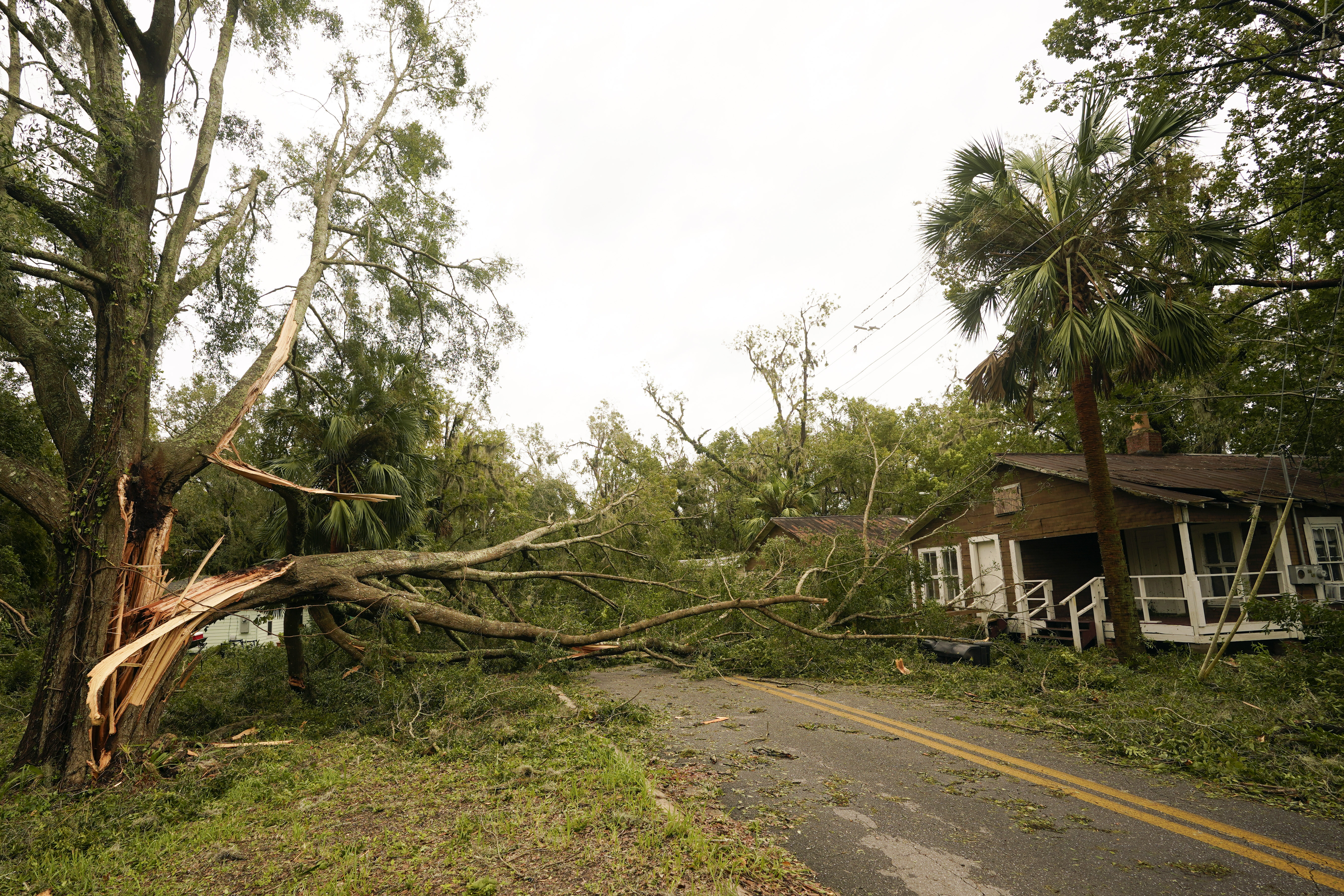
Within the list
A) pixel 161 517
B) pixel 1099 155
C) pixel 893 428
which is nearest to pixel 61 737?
pixel 161 517

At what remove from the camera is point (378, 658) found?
7523mm

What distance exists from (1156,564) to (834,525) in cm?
748

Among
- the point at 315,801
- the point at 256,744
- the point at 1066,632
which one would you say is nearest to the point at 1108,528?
the point at 1066,632

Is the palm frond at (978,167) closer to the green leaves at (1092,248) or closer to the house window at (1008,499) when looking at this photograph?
the green leaves at (1092,248)

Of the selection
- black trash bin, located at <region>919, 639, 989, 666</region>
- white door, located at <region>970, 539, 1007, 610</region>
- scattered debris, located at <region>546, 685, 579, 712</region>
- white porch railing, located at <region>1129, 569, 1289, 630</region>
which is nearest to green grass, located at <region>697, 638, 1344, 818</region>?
black trash bin, located at <region>919, 639, 989, 666</region>

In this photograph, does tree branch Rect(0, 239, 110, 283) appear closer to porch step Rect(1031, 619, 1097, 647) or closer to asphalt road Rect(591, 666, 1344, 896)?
asphalt road Rect(591, 666, 1344, 896)

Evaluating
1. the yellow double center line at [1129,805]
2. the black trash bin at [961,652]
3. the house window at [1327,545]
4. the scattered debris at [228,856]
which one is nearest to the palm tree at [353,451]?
the scattered debris at [228,856]

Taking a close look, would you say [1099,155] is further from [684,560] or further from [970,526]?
[684,560]

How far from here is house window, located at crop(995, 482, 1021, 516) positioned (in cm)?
1389

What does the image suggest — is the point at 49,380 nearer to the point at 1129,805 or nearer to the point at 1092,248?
the point at 1129,805

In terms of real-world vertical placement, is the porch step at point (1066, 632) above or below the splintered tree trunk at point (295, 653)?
below

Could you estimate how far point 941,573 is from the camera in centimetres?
1462

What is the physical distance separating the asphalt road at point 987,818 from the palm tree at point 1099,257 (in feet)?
19.1

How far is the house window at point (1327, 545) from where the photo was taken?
40.0ft
